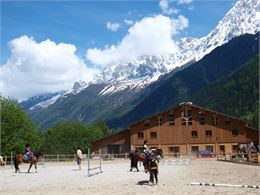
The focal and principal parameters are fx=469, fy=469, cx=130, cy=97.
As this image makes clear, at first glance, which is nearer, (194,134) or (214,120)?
(194,134)

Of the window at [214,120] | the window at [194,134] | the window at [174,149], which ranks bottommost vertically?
the window at [174,149]

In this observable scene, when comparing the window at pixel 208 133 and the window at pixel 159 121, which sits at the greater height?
the window at pixel 159 121

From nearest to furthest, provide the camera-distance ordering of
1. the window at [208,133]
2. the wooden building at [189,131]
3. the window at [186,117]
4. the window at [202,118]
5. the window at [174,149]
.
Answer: the window at [174,149] → the wooden building at [189,131] → the window at [208,133] → the window at [186,117] → the window at [202,118]

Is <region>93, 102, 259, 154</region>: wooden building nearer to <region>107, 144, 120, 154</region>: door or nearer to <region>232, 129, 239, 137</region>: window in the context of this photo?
<region>232, 129, 239, 137</region>: window

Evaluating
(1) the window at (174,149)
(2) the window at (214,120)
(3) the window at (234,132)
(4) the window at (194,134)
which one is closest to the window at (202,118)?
(2) the window at (214,120)

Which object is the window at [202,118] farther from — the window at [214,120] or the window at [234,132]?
the window at [234,132]

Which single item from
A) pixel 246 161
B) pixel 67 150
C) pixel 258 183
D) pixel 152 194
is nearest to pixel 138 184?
pixel 152 194

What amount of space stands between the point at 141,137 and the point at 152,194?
60.1 meters

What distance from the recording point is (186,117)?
7919cm

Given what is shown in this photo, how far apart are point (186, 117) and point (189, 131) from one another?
2430 millimetres

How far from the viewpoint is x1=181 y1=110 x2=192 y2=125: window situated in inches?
3113

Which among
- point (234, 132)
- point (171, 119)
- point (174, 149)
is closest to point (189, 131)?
point (171, 119)

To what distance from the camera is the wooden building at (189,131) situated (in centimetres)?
7812

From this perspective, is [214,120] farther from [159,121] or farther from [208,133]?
[159,121]
